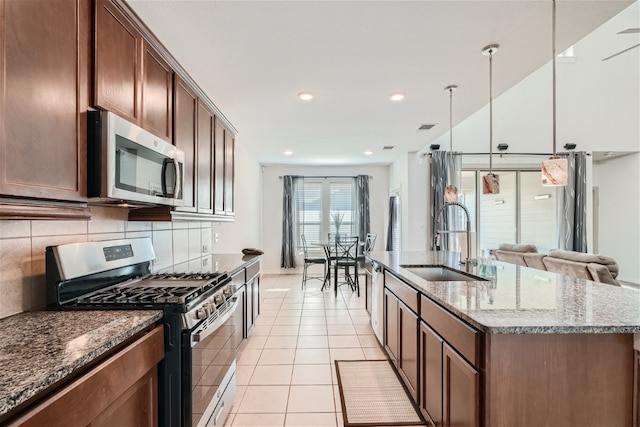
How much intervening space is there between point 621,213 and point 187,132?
7802 millimetres

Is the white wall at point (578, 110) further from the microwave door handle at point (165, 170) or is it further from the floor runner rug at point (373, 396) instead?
the microwave door handle at point (165, 170)

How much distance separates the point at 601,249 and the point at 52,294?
858cm

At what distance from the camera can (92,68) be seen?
1357 millimetres

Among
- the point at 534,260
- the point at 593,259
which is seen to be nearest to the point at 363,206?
the point at 534,260

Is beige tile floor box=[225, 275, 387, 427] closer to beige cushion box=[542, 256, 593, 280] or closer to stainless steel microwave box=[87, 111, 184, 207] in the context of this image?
stainless steel microwave box=[87, 111, 184, 207]

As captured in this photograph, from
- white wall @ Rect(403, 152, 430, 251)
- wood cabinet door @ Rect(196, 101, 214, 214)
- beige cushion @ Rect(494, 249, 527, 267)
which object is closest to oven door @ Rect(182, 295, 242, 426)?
wood cabinet door @ Rect(196, 101, 214, 214)

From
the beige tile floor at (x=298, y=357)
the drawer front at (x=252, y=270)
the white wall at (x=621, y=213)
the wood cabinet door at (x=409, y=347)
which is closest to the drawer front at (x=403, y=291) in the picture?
the wood cabinet door at (x=409, y=347)

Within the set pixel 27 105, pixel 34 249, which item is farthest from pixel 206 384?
pixel 27 105

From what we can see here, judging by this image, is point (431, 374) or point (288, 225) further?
point (288, 225)

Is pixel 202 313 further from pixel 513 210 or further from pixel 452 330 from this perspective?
pixel 513 210

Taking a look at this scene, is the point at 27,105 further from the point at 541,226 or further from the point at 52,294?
the point at 541,226

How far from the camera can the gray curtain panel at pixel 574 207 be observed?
5.87m

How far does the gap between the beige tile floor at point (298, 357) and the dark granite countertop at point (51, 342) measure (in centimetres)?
117

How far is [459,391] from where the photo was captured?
1.37m
